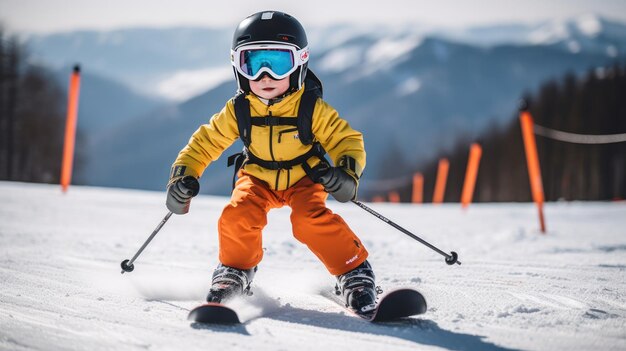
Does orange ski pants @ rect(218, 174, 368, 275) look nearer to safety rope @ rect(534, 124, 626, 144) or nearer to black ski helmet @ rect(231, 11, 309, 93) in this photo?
→ black ski helmet @ rect(231, 11, 309, 93)

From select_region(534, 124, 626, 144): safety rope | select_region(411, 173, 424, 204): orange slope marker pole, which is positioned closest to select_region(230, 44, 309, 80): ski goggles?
select_region(411, 173, 424, 204): orange slope marker pole

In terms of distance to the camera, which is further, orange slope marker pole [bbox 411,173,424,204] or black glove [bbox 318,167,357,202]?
orange slope marker pole [bbox 411,173,424,204]

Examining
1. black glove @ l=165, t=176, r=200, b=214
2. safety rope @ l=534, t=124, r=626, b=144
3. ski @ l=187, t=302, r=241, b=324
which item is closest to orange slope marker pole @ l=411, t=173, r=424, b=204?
safety rope @ l=534, t=124, r=626, b=144

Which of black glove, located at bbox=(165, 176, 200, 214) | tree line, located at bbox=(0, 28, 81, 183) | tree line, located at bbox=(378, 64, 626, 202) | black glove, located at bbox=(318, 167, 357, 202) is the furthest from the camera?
tree line, located at bbox=(378, 64, 626, 202)

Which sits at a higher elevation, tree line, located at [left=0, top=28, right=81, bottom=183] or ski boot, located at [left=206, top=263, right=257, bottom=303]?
tree line, located at [left=0, top=28, right=81, bottom=183]

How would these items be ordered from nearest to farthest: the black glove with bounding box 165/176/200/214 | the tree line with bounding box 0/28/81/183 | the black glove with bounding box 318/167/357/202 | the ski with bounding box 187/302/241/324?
the ski with bounding box 187/302/241/324
the black glove with bounding box 318/167/357/202
the black glove with bounding box 165/176/200/214
the tree line with bounding box 0/28/81/183

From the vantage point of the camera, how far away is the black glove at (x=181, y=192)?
264 centimetres

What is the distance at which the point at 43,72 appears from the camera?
34.4m

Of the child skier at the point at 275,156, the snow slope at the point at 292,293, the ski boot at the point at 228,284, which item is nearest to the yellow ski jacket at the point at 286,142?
the child skier at the point at 275,156

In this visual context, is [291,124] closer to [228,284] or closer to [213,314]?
[228,284]

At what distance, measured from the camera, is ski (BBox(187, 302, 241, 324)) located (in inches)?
80.7

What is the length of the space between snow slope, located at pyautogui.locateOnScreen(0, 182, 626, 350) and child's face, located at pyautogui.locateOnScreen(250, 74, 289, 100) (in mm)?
1115

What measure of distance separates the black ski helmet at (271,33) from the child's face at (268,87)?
4 cm

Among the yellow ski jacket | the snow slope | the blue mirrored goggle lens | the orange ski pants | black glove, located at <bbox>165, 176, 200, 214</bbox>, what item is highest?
the blue mirrored goggle lens
